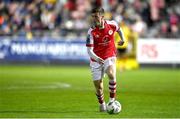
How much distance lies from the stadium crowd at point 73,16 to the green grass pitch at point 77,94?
134 inches

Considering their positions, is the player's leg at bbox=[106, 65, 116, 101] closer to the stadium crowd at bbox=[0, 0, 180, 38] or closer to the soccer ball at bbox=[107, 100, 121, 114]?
the soccer ball at bbox=[107, 100, 121, 114]

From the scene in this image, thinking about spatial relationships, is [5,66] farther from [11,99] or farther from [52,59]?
[11,99]

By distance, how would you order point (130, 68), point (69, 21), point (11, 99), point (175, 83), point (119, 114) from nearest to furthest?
point (119, 114) → point (11, 99) → point (175, 83) → point (130, 68) → point (69, 21)

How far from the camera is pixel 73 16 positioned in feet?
119

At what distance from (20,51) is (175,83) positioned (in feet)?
40.4

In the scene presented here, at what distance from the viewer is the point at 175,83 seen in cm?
2427

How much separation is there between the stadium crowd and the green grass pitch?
340 centimetres

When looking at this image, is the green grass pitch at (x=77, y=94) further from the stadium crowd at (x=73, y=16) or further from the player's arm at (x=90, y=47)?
the stadium crowd at (x=73, y=16)

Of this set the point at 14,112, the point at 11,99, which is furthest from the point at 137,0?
the point at 14,112

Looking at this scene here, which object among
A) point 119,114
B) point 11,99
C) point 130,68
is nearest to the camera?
point 119,114

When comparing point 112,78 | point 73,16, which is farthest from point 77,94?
point 73,16

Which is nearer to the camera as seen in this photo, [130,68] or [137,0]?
[130,68]

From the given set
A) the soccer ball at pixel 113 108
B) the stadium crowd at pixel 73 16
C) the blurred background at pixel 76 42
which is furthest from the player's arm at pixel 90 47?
the stadium crowd at pixel 73 16

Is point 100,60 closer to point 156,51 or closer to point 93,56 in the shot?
point 93,56
